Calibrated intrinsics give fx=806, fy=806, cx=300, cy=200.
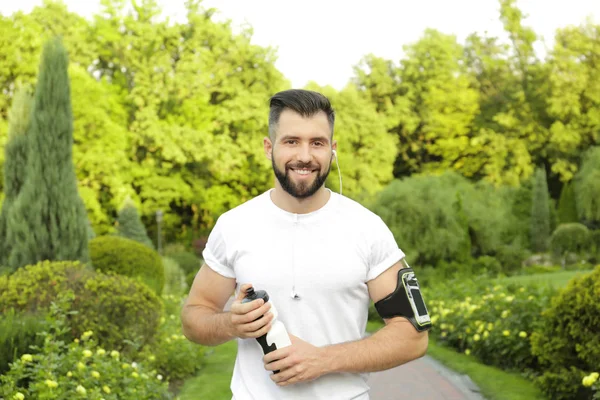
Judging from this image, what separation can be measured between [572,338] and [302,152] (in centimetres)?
585

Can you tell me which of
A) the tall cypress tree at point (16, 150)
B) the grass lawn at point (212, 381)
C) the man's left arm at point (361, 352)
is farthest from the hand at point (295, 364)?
the tall cypress tree at point (16, 150)

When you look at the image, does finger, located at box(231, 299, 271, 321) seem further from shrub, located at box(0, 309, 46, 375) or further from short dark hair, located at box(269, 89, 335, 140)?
shrub, located at box(0, 309, 46, 375)

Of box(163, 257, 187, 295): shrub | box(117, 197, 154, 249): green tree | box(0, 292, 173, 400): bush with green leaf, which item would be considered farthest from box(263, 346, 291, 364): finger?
box(117, 197, 154, 249): green tree

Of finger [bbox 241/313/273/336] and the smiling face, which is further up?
the smiling face

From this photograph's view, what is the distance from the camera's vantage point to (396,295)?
264cm

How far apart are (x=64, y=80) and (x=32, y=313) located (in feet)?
16.4

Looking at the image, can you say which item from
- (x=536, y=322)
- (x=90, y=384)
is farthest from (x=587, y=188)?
(x=90, y=384)

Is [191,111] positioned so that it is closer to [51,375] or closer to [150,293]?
[150,293]

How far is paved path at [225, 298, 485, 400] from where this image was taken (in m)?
8.45

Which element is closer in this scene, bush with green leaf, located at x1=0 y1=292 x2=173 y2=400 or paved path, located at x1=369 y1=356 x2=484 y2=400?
bush with green leaf, located at x1=0 y1=292 x2=173 y2=400

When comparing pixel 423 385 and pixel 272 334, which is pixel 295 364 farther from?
pixel 423 385

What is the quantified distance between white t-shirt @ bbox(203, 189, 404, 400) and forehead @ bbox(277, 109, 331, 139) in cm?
26

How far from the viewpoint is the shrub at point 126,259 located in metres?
15.3

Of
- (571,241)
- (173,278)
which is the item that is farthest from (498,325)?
(571,241)
